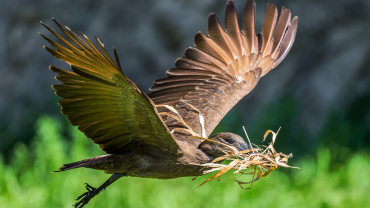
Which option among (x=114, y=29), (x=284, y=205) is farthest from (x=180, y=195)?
(x=114, y=29)

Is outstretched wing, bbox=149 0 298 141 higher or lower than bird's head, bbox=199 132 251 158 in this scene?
higher

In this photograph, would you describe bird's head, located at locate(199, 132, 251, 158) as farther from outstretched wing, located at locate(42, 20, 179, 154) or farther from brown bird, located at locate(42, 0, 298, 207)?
outstretched wing, located at locate(42, 20, 179, 154)

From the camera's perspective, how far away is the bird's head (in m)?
4.76

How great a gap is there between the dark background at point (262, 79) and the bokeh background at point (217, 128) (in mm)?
14

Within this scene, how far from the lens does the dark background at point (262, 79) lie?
28.4ft

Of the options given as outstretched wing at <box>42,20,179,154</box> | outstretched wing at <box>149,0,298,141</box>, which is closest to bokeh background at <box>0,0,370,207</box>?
outstretched wing at <box>149,0,298,141</box>

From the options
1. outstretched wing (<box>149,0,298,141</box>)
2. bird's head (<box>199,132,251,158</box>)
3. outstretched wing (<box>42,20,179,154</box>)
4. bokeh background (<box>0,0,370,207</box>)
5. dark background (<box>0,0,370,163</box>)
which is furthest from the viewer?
dark background (<box>0,0,370,163</box>)

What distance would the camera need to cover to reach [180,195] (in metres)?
6.95

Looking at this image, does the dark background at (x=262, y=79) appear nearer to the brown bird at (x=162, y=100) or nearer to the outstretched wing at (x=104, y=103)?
the brown bird at (x=162, y=100)

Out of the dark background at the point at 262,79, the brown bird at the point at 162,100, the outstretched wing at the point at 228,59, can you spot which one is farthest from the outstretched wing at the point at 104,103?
the dark background at the point at 262,79

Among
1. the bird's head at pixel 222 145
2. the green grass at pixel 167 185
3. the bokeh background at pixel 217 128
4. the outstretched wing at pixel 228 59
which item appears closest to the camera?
the bird's head at pixel 222 145

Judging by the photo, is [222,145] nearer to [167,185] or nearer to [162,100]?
[162,100]

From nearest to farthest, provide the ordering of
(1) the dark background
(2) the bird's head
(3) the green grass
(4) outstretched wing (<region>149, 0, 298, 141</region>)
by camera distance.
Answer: (2) the bird's head, (4) outstretched wing (<region>149, 0, 298, 141</region>), (3) the green grass, (1) the dark background

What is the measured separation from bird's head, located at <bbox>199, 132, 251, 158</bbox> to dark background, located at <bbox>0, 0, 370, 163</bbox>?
11.6ft
